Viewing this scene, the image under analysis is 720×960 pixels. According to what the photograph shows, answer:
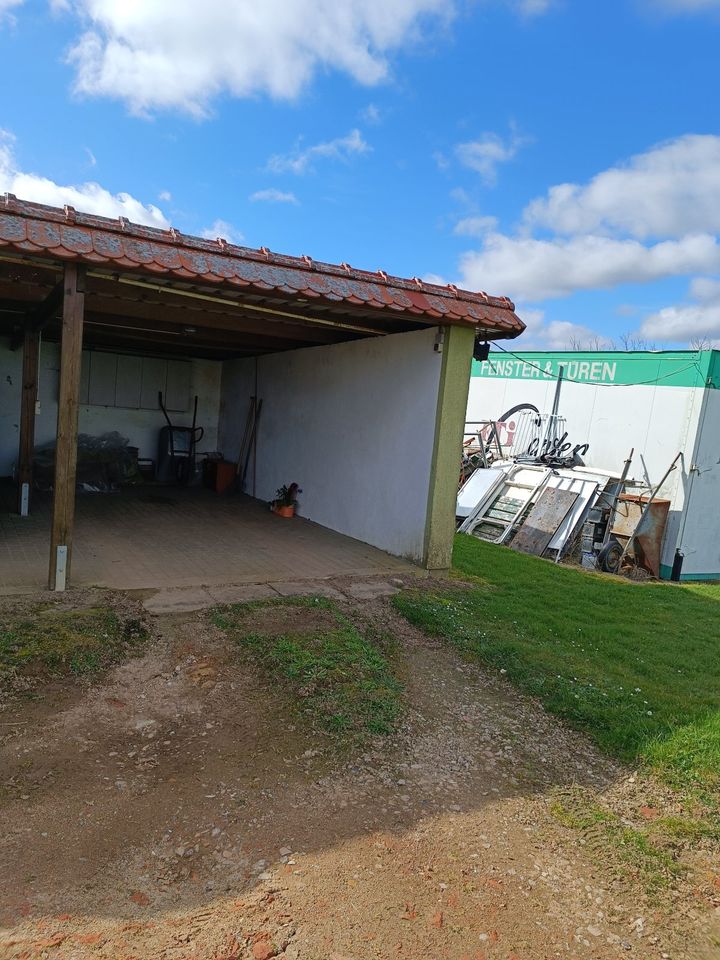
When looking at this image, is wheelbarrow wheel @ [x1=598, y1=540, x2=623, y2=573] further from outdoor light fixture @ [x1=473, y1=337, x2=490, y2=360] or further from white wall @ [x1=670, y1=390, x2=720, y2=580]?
outdoor light fixture @ [x1=473, y1=337, x2=490, y2=360]

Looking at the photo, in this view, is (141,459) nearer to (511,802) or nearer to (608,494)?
(608,494)

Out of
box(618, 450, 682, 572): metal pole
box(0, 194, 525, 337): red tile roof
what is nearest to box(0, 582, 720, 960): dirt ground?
box(0, 194, 525, 337): red tile roof

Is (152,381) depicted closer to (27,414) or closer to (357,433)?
(27,414)

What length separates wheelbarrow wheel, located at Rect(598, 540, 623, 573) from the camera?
10.7 metres

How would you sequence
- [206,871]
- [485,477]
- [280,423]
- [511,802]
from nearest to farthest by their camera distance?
1. [206,871]
2. [511,802]
3. [280,423]
4. [485,477]

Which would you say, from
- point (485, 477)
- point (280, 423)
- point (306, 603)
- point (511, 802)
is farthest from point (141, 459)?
point (511, 802)

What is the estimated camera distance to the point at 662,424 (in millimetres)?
11844

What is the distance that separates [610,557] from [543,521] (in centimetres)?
125

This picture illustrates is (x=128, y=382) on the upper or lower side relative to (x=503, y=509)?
upper

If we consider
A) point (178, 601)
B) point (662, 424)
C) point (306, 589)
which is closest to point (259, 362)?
point (306, 589)

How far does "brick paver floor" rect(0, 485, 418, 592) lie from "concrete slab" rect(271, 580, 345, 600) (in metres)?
0.24

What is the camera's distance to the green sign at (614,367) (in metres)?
11.3

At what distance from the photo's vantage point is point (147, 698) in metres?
3.82

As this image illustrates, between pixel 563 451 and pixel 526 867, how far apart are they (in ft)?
37.2
